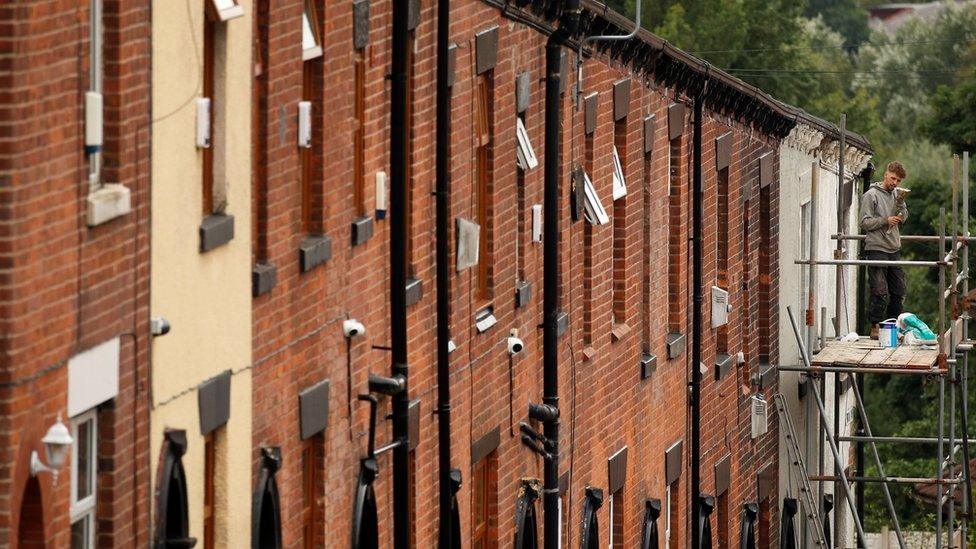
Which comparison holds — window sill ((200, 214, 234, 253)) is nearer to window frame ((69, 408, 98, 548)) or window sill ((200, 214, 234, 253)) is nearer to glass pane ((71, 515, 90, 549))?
window frame ((69, 408, 98, 548))

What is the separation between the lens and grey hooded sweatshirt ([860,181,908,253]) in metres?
31.0

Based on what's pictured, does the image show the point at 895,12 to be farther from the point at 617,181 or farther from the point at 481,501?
the point at 481,501

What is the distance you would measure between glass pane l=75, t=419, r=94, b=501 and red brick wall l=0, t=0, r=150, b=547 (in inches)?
4.4

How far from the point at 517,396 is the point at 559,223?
6.63ft

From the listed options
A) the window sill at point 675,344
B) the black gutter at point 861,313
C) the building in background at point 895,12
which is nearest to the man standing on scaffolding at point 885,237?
the window sill at point 675,344

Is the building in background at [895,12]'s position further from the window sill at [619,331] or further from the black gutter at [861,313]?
the window sill at [619,331]

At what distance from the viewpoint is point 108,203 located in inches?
497

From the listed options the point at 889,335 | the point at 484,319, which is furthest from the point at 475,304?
the point at 889,335

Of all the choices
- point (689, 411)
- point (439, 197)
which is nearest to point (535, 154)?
point (439, 197)

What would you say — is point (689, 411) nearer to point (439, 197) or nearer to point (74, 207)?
point (439, 197)

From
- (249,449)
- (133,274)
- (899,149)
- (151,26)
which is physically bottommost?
(249,449)

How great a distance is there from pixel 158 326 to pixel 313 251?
10.2ft

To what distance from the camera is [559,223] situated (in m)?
23.5

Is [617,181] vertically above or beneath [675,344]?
above
